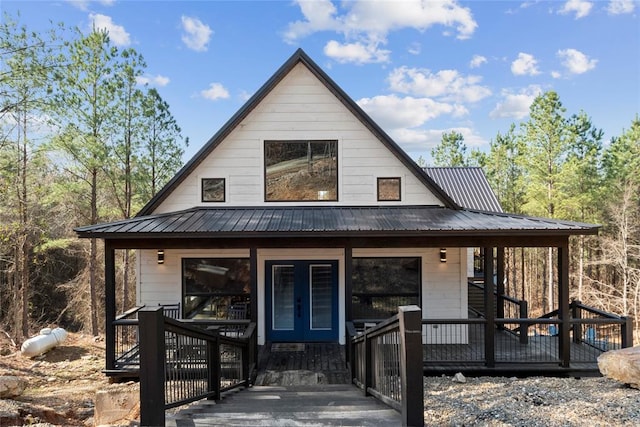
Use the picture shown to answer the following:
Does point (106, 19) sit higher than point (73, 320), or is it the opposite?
point (106, 19)

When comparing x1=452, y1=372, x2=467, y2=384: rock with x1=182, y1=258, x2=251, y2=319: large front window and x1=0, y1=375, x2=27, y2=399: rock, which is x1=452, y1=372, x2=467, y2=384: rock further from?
x1=0, y1=375, x2=27, y2=399: rock

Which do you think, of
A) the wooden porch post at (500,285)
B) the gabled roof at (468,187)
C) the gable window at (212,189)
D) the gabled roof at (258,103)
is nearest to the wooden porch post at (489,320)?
the gabled roof at (258,103)

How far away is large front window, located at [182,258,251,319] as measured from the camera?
8.60 meters

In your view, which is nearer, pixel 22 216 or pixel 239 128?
pixel 239 128

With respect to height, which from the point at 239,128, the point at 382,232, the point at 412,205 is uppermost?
the point at 239,128

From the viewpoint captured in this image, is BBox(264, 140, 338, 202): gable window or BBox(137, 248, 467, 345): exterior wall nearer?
BBox(137, 248, 467, 345): exterior wall

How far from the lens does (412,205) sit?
8.77 metres

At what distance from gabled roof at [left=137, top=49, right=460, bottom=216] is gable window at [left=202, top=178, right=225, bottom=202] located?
50 cm

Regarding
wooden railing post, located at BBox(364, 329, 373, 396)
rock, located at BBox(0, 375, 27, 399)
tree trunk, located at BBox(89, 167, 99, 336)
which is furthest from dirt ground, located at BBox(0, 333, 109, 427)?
wooden railing post, located at BBox(364, 329, 373, 396)

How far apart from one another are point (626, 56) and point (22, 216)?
2991 centimetres

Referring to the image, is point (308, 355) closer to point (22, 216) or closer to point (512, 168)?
point (22, 216)

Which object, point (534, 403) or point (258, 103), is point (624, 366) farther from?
point (258, 103)

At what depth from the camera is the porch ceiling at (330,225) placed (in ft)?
Result: 21.6

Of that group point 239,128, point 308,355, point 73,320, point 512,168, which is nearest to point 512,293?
point 512,168
